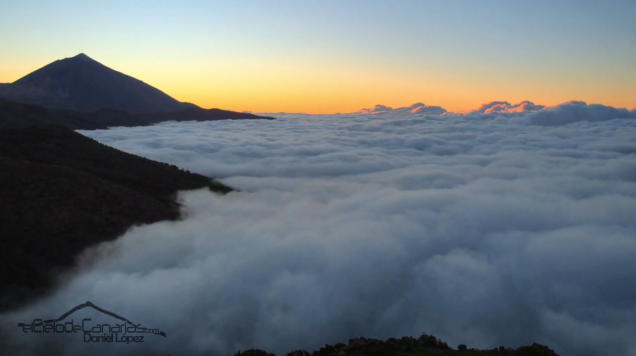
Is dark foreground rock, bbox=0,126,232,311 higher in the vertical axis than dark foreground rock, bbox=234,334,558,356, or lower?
higher

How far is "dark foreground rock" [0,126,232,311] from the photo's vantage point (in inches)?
1059

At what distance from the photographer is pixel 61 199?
113 ft

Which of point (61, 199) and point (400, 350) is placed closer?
point (400, 350)

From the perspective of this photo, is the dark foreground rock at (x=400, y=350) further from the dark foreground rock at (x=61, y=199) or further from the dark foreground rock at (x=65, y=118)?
the dark foreground rock at (x=65, y=118)

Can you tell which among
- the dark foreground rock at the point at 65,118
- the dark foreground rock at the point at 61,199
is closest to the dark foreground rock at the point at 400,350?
the dark foreground rock at the point at 61,199

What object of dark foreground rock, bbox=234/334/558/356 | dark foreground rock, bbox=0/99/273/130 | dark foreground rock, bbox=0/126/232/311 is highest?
dark foreground rock, bbox=0/99/273/130

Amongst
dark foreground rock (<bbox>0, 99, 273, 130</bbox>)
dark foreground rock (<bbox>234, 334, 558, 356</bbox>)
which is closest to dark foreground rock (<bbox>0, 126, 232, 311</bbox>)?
dark foreground rock (<bbox>234, 334, 558, 356</bbox>)

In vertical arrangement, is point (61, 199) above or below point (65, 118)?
below

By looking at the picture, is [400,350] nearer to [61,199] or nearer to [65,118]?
[61,199]

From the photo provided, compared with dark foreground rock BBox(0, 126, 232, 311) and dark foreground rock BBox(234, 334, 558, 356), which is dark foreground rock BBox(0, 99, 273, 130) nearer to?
dark foreground rock BBox(0, 126, 232, 311)

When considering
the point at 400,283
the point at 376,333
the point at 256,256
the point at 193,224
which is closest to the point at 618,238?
the point at 400,283

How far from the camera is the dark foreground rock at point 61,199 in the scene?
2691 centimetres

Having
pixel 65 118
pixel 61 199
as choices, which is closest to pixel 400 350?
pixel 61 199

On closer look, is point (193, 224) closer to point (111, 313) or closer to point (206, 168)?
A: point (111, 313)
